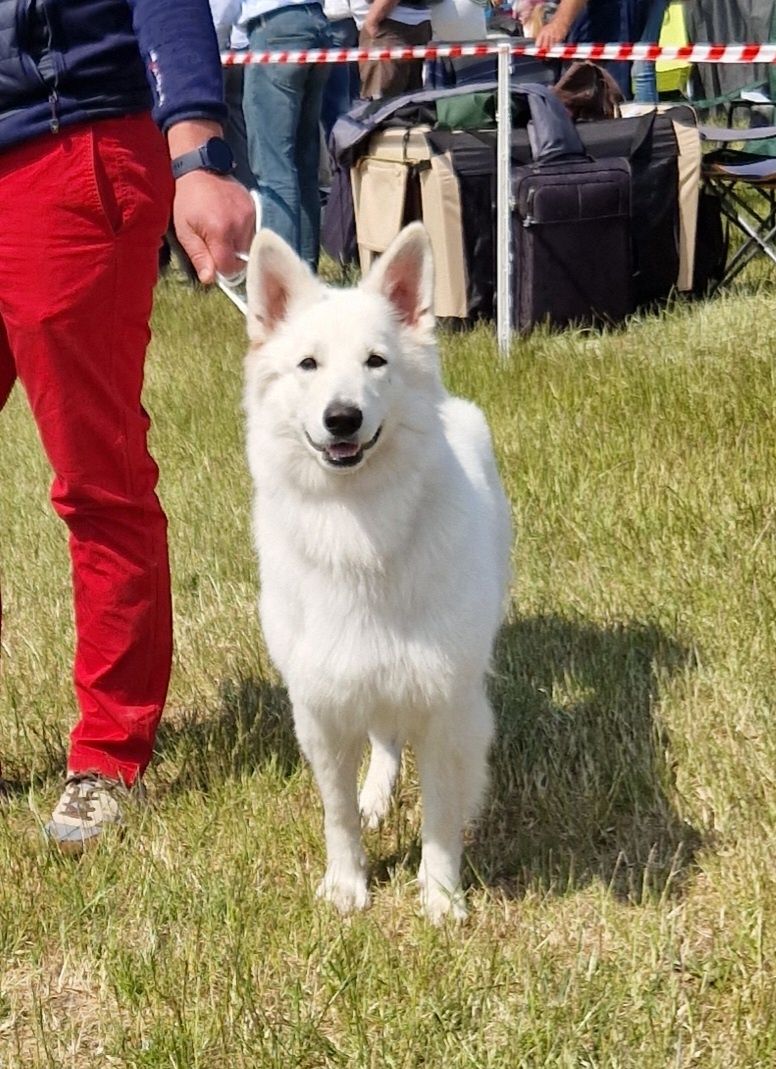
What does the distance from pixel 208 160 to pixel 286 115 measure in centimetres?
570

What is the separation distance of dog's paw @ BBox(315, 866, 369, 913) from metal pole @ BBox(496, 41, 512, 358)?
4.05 meters

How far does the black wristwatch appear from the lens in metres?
2.63

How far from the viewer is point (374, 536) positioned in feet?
9.14

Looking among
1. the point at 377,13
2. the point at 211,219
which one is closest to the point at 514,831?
the point at 211,219

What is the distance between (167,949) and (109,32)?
1848mm

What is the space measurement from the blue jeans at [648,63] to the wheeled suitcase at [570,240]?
15.0 ft

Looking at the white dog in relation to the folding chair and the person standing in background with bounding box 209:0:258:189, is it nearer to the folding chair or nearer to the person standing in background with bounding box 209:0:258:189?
the folding chair

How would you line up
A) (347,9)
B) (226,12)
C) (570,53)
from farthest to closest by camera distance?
(347,9), (226,12), (570,53)

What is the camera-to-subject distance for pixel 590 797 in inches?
130

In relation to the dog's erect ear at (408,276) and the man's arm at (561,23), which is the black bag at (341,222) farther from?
the dog's erect ear at (408,276)

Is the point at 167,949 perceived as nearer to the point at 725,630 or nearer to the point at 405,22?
the point at 725,630

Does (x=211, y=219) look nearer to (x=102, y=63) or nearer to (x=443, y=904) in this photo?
(x=102, y=63)

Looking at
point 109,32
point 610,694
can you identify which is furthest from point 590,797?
point 109,32

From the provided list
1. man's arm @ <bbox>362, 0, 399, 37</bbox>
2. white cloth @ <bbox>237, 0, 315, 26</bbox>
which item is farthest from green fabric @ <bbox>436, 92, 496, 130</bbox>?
man's arm @ <bbox>362, 0, 399, 37</bbox>
